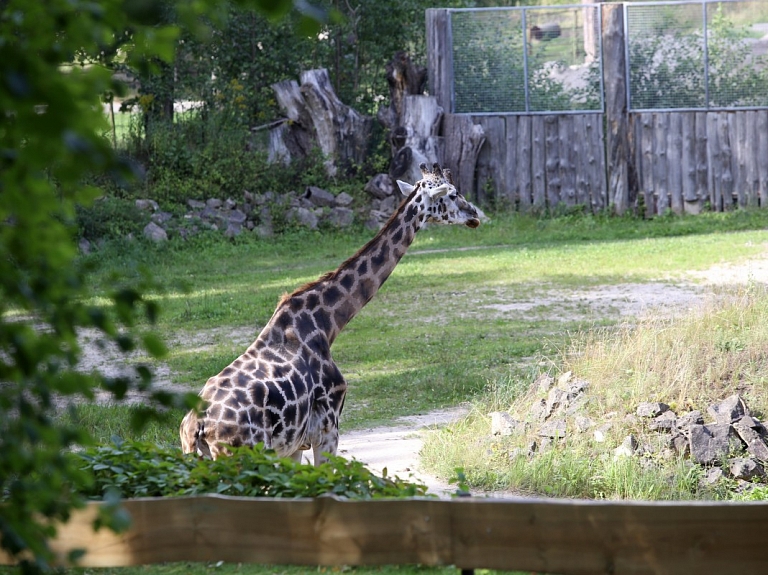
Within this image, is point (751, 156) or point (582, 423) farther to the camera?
point (751, 156)

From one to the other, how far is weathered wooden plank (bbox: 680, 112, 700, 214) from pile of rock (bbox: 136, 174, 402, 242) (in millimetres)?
5399

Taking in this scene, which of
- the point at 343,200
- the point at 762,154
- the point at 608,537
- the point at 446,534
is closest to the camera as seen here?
the point at 608,537

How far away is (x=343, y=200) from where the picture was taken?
20.2 m

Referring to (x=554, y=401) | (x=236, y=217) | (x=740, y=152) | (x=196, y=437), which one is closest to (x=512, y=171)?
(x=740, y=152)

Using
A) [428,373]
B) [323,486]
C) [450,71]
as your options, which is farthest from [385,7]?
[323,486]

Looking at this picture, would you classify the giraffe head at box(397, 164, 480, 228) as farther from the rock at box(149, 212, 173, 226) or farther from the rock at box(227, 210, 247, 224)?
the rock at box(227, 210, 247, 224)

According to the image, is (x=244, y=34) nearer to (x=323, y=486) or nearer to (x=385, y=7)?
(x=385, y=7)

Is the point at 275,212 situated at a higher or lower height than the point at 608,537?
higher

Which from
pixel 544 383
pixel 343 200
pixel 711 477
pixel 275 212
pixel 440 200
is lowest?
pixel 711 477

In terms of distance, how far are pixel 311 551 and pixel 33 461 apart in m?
1.64

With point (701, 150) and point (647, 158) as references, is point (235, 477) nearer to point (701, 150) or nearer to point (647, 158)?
point (647, 158)

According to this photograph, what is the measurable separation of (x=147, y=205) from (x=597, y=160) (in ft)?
27.7

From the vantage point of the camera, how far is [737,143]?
19.9 meters

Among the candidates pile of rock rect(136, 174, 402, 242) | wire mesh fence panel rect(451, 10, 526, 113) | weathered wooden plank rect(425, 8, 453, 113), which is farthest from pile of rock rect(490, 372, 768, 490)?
weathered wooden plank rect(425, 8, 453, 113)
